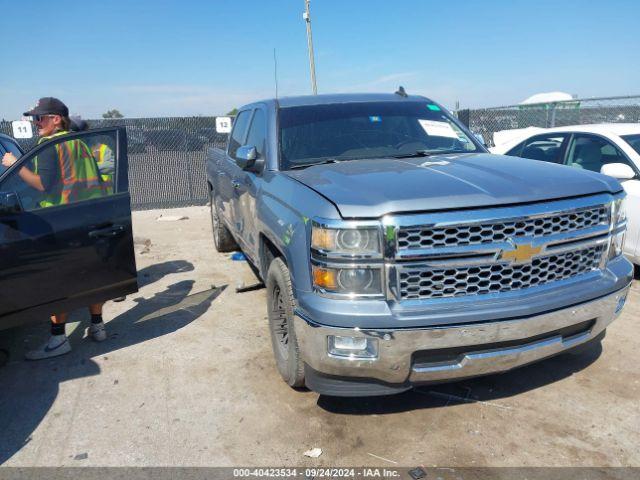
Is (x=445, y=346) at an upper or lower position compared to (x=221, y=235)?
Answer: lower

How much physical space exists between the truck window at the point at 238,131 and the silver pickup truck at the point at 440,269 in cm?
203

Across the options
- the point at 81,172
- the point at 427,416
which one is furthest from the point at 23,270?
the point at 427,416

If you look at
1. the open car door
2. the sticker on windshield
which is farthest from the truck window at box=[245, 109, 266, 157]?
the sticker on windshield

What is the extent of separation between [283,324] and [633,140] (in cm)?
434

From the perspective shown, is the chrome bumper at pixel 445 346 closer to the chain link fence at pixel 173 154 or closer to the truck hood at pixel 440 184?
the truck hood at pixel 440 184

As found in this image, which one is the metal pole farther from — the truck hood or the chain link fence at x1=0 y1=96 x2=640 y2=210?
the truck hood

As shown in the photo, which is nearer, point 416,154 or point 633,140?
point 416,154

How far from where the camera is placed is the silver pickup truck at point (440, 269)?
2.48 metres

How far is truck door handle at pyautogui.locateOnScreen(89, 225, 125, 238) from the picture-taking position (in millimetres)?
3688

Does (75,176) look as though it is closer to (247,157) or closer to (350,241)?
(247,157)

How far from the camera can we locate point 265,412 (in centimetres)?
315

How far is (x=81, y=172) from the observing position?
383cm

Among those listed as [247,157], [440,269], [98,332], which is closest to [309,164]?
[247,157]

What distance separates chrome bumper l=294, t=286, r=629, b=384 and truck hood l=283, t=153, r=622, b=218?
2.00 ft
